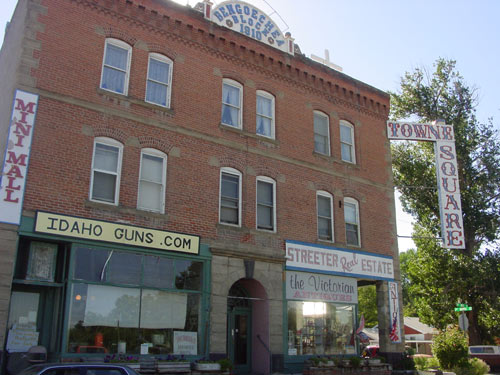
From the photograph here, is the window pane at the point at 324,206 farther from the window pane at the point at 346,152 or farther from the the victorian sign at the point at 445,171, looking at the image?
the the victorian sign at the point at 445,171

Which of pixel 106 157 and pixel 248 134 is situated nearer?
pixel 106 157

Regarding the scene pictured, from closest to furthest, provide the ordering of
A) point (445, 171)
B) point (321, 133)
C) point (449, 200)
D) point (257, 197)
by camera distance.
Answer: point (257, 197) < point (321, 133) < point (449, 200) < point (445, 171)

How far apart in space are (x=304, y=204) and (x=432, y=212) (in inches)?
619

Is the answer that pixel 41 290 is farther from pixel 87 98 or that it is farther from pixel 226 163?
pixel 226 163

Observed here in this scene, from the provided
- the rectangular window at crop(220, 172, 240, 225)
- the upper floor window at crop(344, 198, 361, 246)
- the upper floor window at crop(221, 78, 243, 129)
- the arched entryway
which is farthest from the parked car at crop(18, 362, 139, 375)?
the upper floor window at crop(344, 198, 361, 246)

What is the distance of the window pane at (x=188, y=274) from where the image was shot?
1501 centimetres

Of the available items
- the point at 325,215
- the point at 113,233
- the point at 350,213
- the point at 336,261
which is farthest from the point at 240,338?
the point at 350,213

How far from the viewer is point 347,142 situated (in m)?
21.3

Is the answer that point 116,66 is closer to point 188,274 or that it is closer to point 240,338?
point 188,274

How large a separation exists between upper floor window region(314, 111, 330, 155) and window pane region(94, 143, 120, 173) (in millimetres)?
8423

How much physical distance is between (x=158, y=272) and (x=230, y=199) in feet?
12.2

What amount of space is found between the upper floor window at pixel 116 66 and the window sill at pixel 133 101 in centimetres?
27

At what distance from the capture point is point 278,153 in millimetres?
18500

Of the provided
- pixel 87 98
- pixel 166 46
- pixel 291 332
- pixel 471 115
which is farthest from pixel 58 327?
pixel 471 115
